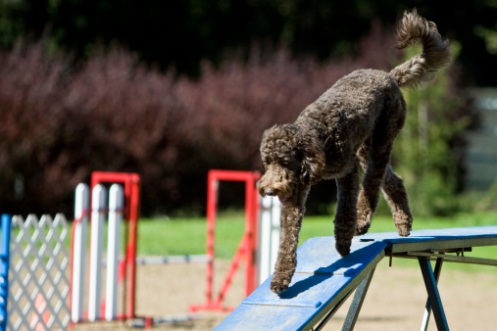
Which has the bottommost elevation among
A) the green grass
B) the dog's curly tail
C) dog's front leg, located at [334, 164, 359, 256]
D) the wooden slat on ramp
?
the green grass

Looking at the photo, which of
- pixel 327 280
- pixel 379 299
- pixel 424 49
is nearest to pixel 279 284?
pixel 327 280

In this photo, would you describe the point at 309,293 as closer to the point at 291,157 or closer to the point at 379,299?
the point at 291,157

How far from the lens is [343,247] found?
535cm

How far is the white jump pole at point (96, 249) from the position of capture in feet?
33.9

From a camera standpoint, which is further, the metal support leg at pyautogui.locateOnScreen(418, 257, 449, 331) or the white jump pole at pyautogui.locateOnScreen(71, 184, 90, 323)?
the white jump pole at pyautogui.locateOnScreen(71, 184, 90, 323)

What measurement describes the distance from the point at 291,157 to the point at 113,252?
622 cm

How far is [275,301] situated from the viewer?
5.19 meters

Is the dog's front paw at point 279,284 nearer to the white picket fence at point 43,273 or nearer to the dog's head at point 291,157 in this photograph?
the dog's head at point 291,157

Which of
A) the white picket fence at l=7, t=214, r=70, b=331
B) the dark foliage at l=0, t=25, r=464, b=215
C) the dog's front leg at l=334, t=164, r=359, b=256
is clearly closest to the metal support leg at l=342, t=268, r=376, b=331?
the dog's front leg at l=334, t=164, r=359, b=256

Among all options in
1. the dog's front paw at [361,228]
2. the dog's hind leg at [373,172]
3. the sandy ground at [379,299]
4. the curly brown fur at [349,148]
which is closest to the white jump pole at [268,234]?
the sandy ground at [379,299]

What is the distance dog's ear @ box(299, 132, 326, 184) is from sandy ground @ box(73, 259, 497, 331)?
5.89 m

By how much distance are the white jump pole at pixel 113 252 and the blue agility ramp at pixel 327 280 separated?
4534 millimetres

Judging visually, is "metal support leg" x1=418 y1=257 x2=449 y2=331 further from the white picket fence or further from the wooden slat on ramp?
the white picket fence

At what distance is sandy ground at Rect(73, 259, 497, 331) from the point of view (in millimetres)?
10797
